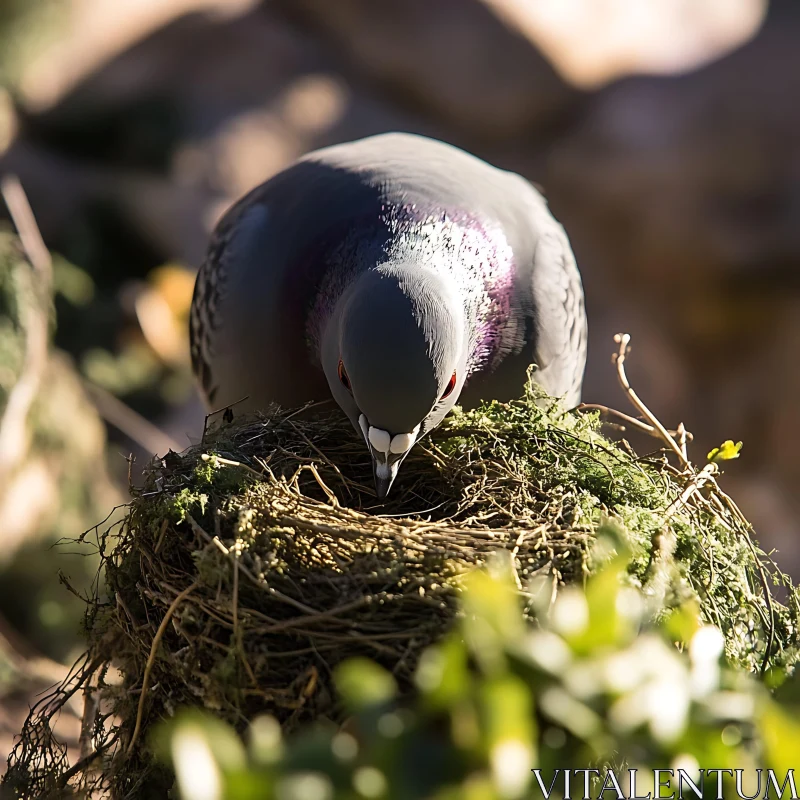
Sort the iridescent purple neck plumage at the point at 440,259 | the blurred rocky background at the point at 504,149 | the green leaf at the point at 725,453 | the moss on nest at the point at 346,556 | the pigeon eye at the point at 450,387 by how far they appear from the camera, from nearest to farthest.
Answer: the moss on nest at the point at 346,556 < the green leaf at the point at 725,453 < the pigeon eye at the point at 450,387 < the iridescent purple neck plumage at the point at 440,259 < the blurred rocky background at the point at 504,149

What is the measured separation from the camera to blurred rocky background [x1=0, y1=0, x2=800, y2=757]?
901 cm

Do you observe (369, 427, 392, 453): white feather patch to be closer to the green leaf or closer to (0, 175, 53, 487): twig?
the green leaf

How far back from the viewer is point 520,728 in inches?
54.5

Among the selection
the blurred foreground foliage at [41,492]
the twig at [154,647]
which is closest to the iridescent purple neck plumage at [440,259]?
the twig at [154,647]

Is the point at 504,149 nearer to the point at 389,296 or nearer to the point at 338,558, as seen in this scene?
the point at 389,296

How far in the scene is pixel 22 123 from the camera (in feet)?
30.8

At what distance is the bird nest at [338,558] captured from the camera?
208 cm

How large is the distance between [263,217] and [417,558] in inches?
78.9

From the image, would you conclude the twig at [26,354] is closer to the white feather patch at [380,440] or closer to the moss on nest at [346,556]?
the moss on nest at [346,556]

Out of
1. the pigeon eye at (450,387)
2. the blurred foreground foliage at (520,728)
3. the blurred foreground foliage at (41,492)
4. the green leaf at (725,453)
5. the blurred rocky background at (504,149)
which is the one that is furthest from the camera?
the blurred rocky background at (504,149)

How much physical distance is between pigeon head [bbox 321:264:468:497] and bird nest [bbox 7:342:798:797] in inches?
6.7

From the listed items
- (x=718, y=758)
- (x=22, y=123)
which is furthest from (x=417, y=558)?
(x=22, y=123)

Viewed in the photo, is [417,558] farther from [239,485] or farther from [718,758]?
[718,758]

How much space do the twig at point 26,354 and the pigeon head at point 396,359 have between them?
143 inches
